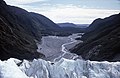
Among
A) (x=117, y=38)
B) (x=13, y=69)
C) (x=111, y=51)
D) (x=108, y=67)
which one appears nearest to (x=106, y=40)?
(x=117, y=38)

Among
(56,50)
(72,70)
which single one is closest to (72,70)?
(72,70)

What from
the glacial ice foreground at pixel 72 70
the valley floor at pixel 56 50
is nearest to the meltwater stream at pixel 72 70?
the glacial ice foreground at pixel 72 70

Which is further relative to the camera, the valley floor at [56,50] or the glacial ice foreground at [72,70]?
the valley floor at [56,50]

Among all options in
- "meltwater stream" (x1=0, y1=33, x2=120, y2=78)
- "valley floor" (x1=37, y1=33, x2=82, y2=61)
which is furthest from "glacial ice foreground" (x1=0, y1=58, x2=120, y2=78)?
"valley floor" (x1=37, y1=33, x2=82, y2=61)

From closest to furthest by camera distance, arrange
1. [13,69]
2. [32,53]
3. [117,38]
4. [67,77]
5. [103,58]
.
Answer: [13,69]
[67,77]
[103,58]
[117,38]
[32,53]

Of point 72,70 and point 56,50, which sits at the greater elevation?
point 72,70

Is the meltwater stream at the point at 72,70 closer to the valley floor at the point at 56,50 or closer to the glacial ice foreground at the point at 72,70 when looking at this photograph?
the glacial ice foreground at the point at 72,70

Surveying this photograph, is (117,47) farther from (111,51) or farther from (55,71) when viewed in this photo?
(55,71)

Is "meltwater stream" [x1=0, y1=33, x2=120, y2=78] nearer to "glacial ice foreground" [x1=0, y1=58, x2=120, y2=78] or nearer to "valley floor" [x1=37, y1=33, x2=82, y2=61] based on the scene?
"glacial ice foreground" [x1=0, y1=58, x2=120, y2=78]

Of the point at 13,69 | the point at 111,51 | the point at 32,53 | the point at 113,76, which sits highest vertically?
the point at 13,69

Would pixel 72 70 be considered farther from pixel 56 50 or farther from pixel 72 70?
pixel 56 50

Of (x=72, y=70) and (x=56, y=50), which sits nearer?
(x=72, y=70)
